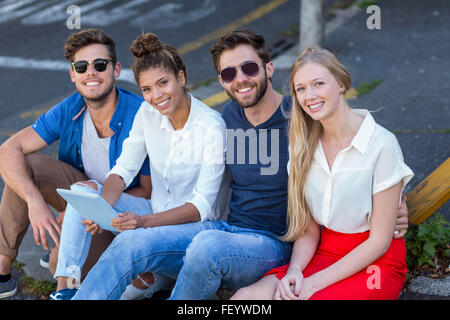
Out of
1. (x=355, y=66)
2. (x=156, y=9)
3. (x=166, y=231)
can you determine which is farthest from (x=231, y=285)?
(x=156, y=9)

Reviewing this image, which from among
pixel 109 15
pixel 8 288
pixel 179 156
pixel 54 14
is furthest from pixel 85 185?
pixel 54 14

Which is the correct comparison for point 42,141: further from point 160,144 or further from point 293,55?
point 293,55

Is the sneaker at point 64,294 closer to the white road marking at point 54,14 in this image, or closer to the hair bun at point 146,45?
the hair bun at point 146,45

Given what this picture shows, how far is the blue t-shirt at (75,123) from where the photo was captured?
12.2 ft

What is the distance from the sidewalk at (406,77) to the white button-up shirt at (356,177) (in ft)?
2.28

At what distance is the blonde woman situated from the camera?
8.93 ft

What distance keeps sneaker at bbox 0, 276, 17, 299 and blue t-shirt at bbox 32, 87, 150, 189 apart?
0.82 meters

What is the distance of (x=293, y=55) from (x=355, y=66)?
0.80m

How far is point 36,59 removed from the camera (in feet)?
23.5

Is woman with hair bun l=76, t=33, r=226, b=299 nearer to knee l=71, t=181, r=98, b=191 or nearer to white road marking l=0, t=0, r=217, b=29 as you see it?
knee l=71, t=181, r=98, b=191

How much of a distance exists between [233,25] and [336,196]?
16.7 ft

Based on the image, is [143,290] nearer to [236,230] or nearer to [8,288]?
[236,230]

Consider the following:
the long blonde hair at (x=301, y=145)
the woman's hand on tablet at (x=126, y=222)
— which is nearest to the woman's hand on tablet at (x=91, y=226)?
the woman's hand on tablet at (x=126, y=222)
